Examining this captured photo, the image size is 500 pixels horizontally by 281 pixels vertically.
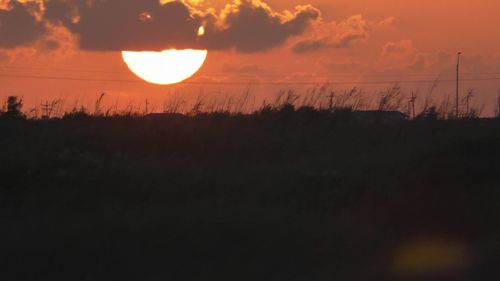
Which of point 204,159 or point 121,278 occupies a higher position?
point 204,159

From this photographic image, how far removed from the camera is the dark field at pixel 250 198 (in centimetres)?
1357

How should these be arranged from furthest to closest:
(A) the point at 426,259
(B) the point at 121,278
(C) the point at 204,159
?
(C) the point at 204,159 → (A) the point at 426,259 → (B) the point at 121,278

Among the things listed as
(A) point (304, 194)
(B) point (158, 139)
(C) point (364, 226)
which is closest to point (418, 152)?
(A) point (304, 194)

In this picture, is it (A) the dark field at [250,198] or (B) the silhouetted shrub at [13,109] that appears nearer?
(A) the dark field at [250,198]

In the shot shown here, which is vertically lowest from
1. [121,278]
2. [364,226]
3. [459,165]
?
[121,278]

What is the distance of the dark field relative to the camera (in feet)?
44.5

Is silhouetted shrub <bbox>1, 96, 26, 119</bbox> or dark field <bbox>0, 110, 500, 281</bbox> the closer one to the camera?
dark field <bbox>0, 110, 500, 281</bbox>

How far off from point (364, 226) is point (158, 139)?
28.9ft

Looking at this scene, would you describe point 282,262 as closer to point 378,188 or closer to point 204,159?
point 378,188

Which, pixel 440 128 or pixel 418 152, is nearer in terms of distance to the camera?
pixel 418 152

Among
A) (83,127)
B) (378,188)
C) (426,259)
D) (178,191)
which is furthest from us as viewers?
(83,127)

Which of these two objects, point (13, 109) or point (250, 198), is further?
point (13, 109)

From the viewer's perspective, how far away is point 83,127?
23609 mm

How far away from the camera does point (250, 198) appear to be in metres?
17.9
